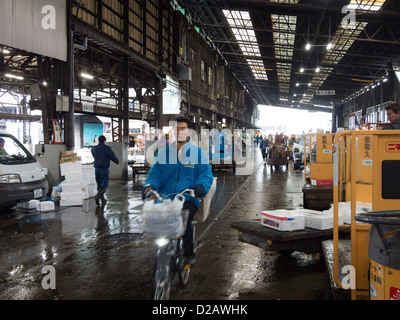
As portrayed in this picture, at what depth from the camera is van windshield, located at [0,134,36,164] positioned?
8.93 m

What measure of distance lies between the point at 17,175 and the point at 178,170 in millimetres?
6205

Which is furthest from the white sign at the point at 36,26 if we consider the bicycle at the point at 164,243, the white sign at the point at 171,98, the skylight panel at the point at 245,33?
the skylight panel at the point at 245,33

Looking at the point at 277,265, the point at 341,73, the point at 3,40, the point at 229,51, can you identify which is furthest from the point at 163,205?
the point at 229,51

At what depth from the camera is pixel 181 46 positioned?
23.0 metres

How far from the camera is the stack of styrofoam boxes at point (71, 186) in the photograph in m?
9.54

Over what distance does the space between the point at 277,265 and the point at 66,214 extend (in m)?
5.60

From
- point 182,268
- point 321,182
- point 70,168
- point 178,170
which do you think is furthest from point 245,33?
point 182,268

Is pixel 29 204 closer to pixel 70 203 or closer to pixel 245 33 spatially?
pixel 70 203

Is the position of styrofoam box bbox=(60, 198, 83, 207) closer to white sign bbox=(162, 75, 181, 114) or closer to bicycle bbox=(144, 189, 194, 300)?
bicycle bbox=(144, 189, 194, 300)

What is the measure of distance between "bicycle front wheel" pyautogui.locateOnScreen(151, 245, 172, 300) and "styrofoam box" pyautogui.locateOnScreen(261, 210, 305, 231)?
5.77ft

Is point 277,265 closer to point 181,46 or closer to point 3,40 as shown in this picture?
point 3,40

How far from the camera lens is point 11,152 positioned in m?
9.37

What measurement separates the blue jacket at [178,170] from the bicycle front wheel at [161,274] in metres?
0.75

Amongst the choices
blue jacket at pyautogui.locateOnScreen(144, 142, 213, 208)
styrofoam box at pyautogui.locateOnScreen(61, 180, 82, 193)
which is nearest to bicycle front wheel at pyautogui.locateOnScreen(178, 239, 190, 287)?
blue jacket at pyautogui.locateOnScreen(144, 142, 213, 208)
